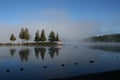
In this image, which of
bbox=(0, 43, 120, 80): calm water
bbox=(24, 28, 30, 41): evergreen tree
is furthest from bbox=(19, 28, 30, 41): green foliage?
bbox=(0, 43, 120, 80): calm water

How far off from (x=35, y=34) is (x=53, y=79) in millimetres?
146716

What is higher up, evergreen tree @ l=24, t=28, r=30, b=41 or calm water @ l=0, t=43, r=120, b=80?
evergreen tree @ l=24, t=28, r=30, b=41

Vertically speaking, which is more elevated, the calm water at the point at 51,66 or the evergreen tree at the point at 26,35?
the evergreen tree at the point at 26,35

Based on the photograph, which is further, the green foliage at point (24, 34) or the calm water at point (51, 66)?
the green foliage at point (24, 34)

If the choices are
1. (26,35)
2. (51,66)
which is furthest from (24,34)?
(51,66)

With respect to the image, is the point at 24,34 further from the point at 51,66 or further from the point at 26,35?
the point at 51,66

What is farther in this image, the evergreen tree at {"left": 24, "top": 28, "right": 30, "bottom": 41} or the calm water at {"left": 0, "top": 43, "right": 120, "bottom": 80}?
the evergreen tree at {"left": 24, "top": 28, "right": 30, "bottom": 41}

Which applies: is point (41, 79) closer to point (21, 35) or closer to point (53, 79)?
point (53, 79)

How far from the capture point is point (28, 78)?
26.8 metres

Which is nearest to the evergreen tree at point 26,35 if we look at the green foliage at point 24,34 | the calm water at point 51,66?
the green foliage at point 24,34

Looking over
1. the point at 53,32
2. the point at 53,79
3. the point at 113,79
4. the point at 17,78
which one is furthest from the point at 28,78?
the point at 53,32

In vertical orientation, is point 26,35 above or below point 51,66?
above

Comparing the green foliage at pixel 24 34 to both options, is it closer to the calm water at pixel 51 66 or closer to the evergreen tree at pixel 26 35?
the evergreen tree at pixel 26 35

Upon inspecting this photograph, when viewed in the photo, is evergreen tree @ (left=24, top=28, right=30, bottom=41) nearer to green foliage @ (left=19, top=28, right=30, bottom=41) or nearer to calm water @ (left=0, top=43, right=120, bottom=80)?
green foliage @ (left=19, top=28, right=30, bottom=41)
